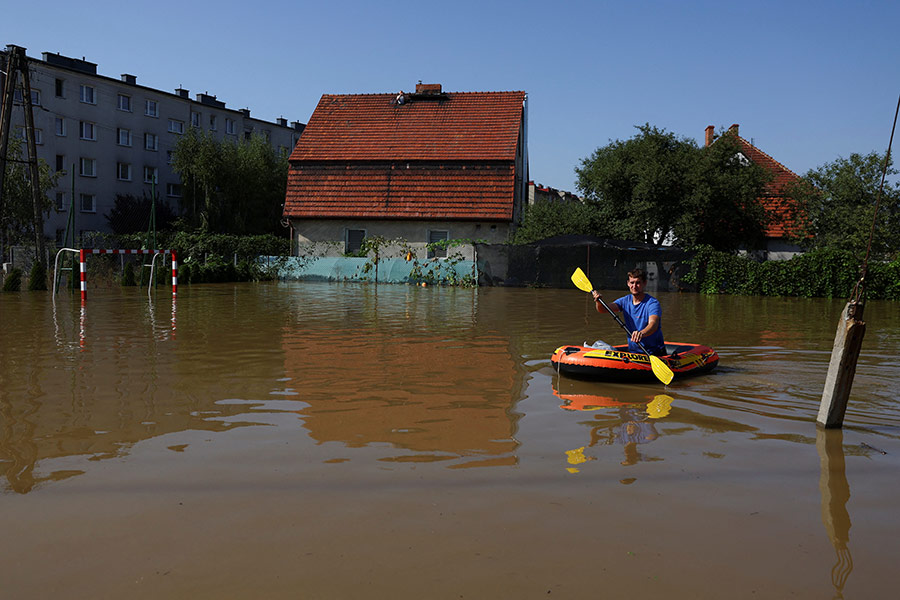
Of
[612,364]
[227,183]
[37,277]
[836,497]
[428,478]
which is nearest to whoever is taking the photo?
[836,497]

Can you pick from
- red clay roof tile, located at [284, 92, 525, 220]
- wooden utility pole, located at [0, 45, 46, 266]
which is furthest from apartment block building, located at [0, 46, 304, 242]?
wooden utility pole, located at [0, 45, 46, 266]

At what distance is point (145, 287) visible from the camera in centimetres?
2597

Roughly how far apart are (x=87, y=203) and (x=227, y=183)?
9286 mm

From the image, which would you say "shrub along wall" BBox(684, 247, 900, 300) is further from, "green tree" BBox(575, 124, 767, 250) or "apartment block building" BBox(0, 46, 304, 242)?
"apartment block building" BBox(0, 46, 304, 242)

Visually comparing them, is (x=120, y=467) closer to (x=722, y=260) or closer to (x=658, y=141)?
(x=722, y=260)

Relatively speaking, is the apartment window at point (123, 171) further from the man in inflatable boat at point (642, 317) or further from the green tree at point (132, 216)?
the man in inflatable boat at point (642, 317)

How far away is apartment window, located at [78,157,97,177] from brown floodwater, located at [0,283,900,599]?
45021 mm

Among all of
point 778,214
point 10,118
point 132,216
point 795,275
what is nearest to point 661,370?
point 795,275

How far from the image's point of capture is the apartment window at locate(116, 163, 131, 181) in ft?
176

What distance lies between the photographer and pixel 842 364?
6488mm

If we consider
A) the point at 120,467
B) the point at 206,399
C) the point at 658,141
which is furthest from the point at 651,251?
the point at 120,467

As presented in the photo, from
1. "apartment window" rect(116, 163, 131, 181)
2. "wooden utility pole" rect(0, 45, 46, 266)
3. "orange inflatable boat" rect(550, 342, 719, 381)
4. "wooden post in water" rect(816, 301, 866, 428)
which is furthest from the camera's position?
"apartment window" rect(116, 163, 131, 181)

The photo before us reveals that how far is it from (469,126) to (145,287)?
17.4 metres

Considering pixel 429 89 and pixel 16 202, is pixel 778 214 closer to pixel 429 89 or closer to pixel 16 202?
pixel 429 89
